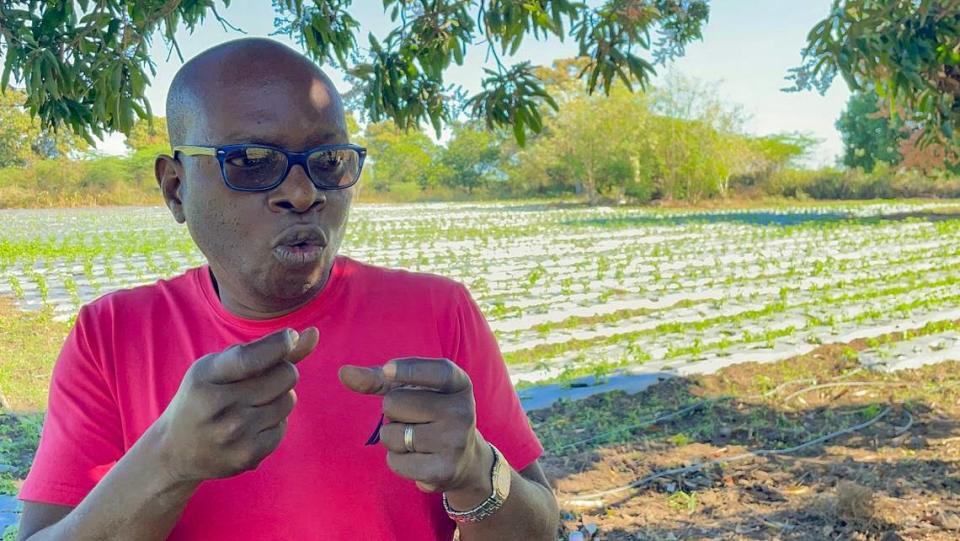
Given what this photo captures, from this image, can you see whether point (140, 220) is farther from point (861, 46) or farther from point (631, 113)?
point (861, 46)

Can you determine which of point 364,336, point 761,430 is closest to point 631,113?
point 761,430

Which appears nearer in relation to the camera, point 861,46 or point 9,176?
point 861,46

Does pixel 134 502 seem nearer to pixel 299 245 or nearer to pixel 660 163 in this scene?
pixel 299 245

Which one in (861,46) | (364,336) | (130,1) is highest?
(130,1)

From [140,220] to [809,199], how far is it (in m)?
27.5

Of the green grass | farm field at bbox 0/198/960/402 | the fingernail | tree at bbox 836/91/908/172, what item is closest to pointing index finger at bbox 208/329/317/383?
the fingernail

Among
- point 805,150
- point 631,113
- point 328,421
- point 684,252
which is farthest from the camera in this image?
point 805,150

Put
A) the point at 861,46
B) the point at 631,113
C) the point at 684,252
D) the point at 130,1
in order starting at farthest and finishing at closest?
1. the point at 631,113
2. the point at 684,252
3. the point at 130,1
4. the point at 861,46

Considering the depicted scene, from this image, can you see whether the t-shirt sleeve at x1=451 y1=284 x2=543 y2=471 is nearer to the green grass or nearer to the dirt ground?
the dirt ground

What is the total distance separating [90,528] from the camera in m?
1.15

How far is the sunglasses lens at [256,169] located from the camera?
4.16 ft

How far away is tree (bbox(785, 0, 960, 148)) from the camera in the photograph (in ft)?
8.23

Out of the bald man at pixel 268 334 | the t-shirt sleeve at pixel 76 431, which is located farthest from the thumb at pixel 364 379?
the t-shirt sleeve at pixel 76 431

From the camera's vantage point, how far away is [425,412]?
103 centimetres
